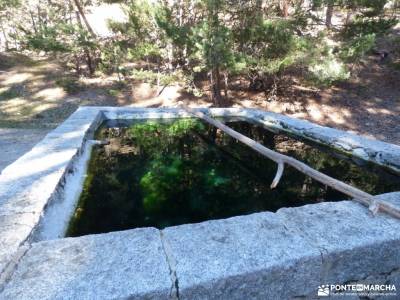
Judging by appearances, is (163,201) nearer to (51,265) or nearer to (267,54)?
(51,265)

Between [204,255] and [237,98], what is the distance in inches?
308

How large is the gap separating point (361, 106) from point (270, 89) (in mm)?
2500

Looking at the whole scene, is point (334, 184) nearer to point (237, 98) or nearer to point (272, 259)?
point (272, 259)

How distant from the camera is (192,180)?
305 centimetres

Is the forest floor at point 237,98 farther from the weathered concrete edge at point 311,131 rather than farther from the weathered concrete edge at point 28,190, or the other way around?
the weathered concrete edge at point 28,190

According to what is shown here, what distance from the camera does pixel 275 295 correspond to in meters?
1.42

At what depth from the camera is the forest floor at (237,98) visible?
7.73 metres

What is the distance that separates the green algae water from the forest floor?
395 centimetres

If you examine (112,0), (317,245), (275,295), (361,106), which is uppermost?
(112,0)

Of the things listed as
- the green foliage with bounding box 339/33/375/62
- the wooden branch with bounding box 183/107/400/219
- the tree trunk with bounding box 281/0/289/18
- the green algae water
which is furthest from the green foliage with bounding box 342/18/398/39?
the wooden branch with bounding box 183/107/400/219

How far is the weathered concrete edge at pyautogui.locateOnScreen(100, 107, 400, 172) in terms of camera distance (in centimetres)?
298

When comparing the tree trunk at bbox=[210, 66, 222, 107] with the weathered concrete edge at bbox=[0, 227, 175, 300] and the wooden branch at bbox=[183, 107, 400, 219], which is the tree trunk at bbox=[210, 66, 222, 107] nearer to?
the wooden branch at bbox=[183, 107, 400, 219]

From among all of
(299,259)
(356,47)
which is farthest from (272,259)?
(356,47)

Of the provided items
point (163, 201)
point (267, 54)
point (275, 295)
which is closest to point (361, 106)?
point (267, 54)
